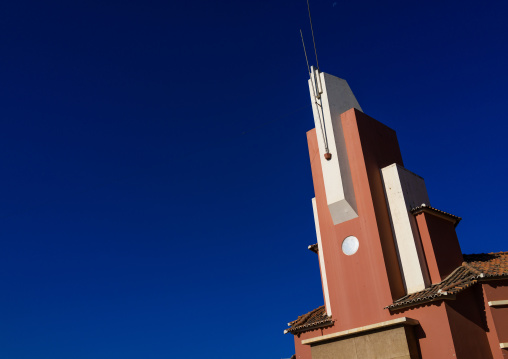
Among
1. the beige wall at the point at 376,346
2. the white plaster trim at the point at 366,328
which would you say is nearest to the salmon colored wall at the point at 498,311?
the white plaster trim at the point at 366,328

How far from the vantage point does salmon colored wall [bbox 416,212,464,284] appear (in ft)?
63.3

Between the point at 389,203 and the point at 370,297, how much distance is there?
4.13 m

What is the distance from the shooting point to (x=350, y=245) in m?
20.3

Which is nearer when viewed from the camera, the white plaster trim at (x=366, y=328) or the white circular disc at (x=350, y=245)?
the white plaster trim at (x=366, y=328)

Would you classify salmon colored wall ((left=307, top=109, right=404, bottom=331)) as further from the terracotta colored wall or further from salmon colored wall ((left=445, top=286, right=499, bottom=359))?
salmon colored wall ((left=445, top=286, right=499, bottom=359))

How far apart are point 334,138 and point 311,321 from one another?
8.11 metres

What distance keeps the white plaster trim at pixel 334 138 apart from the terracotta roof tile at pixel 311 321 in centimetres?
419

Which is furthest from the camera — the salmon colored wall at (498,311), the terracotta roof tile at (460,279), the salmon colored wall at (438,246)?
the salmon colored wall at (438,246)

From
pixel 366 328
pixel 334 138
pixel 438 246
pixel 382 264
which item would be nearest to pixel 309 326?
pixel 366 328

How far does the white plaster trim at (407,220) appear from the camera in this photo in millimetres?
19141

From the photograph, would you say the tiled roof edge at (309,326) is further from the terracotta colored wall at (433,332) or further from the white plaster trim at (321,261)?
the terracotta colored wall at (433,332)

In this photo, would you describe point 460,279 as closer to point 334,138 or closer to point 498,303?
point 498,303

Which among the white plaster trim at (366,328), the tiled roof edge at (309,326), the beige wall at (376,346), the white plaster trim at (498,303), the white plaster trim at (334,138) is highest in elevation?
the white plaster trim at (334,138)

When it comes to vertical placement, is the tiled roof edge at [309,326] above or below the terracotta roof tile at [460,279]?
below
